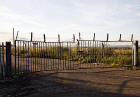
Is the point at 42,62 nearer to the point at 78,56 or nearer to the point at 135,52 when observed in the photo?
the point at 78,56

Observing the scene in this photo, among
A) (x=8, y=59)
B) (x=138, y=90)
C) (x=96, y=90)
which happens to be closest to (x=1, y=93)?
(x=8, y=59)

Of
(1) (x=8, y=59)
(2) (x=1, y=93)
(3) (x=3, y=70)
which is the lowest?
(2) (x=1, y=93)

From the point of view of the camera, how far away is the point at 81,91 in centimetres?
516

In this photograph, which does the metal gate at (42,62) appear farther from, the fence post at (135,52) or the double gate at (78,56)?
the fence post at (135,52)

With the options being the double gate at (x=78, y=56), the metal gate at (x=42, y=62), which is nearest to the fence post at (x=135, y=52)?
the double gate at (x=78, y=56)

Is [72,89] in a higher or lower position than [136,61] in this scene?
lower

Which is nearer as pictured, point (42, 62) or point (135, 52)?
point (135, 52)

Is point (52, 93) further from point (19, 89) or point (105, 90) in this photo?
point (105, 90)

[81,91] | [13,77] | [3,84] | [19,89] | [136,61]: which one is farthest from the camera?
[136,61]

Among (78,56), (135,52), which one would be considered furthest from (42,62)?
(135,52)

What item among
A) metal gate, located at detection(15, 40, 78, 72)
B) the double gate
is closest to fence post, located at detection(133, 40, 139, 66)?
the double gate

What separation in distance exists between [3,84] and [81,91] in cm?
356

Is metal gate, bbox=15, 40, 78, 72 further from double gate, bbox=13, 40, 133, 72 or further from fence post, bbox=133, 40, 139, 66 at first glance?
fence post, bbox=133, 40, 139, 66

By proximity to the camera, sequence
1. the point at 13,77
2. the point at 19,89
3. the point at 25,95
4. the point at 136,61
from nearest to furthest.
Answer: the point at 25,95 < the point at 19,89 < the point at 13,77 < the point at 136,61
